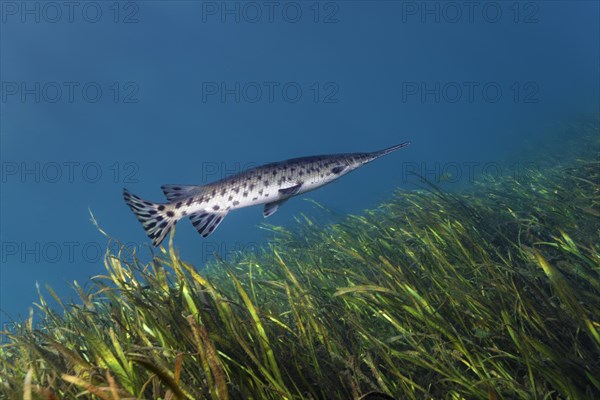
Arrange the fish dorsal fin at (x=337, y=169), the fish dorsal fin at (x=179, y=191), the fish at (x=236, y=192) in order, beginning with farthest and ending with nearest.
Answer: the fish dorsal fin at (x=337, y=169) → the fish dorsal fin at (x=179, y=191) → the fish at (x=236, y=192)

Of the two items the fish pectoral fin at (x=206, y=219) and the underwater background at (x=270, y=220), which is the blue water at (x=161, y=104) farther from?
the fish pectoral fin at (x=206, y=219)

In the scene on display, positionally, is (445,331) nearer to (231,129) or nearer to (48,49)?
(48,49)

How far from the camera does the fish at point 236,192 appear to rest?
206 inches

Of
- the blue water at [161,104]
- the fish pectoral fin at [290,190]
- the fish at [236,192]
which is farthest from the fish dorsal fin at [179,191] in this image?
the blue water at [161,104]

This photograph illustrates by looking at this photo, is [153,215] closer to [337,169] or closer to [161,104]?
[337,169]

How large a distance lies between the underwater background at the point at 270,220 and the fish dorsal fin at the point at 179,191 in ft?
4.70

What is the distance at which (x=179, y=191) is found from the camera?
5539 millimetres

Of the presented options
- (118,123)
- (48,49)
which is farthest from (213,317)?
(118,123)

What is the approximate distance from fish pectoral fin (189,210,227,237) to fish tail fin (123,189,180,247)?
0.89 feet

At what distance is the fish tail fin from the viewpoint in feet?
16.8

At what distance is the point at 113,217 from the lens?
454ft

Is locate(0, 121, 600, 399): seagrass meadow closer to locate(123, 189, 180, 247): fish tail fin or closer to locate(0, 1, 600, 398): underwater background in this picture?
locate(0, 1, 600, 398): underwater background

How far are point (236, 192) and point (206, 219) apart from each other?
1.96 ft

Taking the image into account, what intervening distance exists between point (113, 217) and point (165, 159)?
3077 centimetres
